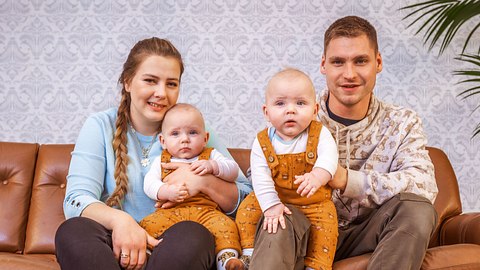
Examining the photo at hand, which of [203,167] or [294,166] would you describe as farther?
[203,167]

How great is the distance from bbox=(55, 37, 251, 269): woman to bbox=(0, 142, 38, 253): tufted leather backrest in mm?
535

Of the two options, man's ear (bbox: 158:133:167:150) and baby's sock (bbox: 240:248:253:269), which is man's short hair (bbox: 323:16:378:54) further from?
baby's sock (bbox: 240:248:253:269)

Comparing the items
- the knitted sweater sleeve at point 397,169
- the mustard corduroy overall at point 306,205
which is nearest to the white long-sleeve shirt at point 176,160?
the mustard corduroy overall at point 306,205

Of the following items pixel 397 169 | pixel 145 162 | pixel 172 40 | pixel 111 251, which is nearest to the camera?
pixel 111 251

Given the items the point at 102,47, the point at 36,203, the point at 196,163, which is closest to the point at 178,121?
the point at 196,163

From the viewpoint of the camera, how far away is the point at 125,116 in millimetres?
2373

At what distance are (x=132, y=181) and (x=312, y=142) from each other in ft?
2.27

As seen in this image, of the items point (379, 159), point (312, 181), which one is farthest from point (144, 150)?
point (379, 159)

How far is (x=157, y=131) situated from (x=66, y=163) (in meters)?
0.55

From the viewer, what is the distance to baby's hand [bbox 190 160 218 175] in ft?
7.04

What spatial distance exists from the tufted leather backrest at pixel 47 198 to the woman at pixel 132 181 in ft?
1.43

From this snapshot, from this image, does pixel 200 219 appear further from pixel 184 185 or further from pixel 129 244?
pixel 129 244

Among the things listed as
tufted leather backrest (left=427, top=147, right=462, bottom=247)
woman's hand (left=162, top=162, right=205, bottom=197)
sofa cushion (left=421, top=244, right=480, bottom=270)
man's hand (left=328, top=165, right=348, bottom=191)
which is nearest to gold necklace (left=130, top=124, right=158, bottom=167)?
woman's hand (left=162, top=162, right=205, bottom=197)

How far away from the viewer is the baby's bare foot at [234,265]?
186cm
